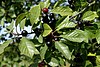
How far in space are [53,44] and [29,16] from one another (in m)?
0.19

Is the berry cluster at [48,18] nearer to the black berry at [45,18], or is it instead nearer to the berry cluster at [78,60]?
the black berry at [45,18]

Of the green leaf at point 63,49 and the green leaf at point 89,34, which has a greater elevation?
the green leaf at point 89,34

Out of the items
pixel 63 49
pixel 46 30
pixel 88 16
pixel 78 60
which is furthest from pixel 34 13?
pixel 78 60

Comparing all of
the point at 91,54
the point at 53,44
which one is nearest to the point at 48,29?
the point at 53,44

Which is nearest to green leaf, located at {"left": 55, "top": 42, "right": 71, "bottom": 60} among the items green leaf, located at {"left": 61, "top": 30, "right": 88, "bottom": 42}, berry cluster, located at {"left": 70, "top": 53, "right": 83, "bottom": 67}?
green leaf, located at {"left": 61, "top": 30, "right": 88, "bottom": 42}

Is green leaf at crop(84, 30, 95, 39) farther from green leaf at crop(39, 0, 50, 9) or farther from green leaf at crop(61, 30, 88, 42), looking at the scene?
green leaf at crop(39, 0, 50, 9)

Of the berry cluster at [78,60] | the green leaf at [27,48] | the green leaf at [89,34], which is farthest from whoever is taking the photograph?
the berry cluster at [78,60]

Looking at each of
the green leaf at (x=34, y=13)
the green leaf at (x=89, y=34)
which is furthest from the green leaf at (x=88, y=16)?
the green leaf at (x=34, y=13)

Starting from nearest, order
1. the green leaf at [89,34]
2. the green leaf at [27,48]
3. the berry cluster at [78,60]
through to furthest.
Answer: the green leaf at [27,48] → the green leaf at [89,34] → the berry cluster at [78,60]

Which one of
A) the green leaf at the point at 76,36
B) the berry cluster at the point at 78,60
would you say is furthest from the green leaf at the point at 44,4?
the berry cluster at the point at 78,60

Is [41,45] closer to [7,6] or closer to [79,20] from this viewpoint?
[79,20]

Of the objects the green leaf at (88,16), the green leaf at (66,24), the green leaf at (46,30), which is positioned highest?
the green leaf at (88,16)

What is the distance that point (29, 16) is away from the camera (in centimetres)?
122

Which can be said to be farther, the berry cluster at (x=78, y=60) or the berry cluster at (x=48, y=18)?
the berry cluster at (x=78, y=60)
